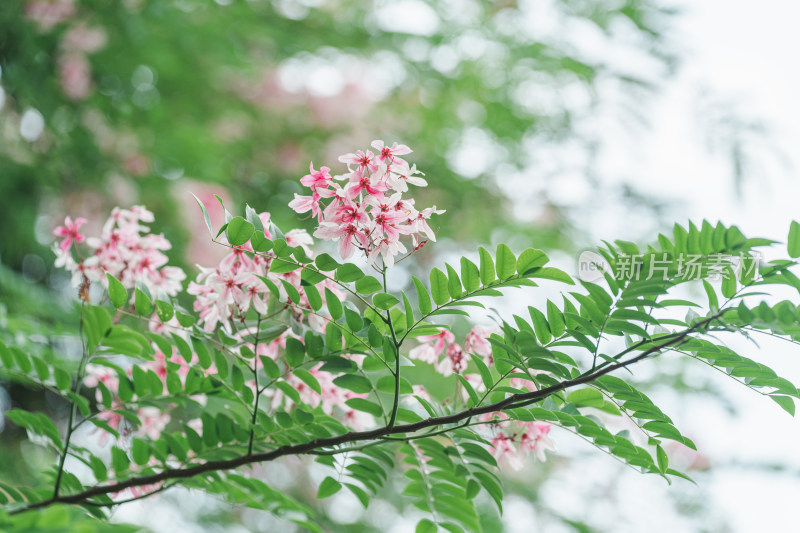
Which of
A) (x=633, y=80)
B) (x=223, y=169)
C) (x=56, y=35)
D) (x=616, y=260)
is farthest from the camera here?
(x=633, y=80)

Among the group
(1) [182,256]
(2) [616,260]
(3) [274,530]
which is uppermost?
(1) [182,256]

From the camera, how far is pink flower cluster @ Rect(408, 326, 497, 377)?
2.39ft

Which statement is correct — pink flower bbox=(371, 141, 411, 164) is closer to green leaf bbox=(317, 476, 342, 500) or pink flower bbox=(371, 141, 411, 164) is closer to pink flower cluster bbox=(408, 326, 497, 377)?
pink flower cluster bbox=(408, 326, 497, 377)

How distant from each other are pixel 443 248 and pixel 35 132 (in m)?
1.51

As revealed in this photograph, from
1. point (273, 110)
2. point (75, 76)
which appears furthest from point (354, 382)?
point (273, 110)

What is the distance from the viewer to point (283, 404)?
781mm

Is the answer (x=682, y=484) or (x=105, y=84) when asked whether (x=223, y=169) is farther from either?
(x=682, y=484)

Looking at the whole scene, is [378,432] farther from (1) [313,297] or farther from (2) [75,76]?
(2) [75,76]

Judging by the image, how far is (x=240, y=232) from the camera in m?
0.61

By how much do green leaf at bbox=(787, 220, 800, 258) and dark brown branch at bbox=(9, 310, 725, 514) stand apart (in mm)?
73

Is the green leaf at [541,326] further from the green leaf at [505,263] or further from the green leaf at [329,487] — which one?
the green leaf at [329,487]

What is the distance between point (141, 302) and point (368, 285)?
0.23 m

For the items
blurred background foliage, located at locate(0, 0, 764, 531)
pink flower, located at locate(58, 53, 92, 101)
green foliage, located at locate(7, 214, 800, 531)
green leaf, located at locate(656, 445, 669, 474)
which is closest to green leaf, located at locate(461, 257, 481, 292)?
green foliage, located at locate(7, 214, 800, 531)

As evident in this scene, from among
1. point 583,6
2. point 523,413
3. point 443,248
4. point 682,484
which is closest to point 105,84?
point 443,248
